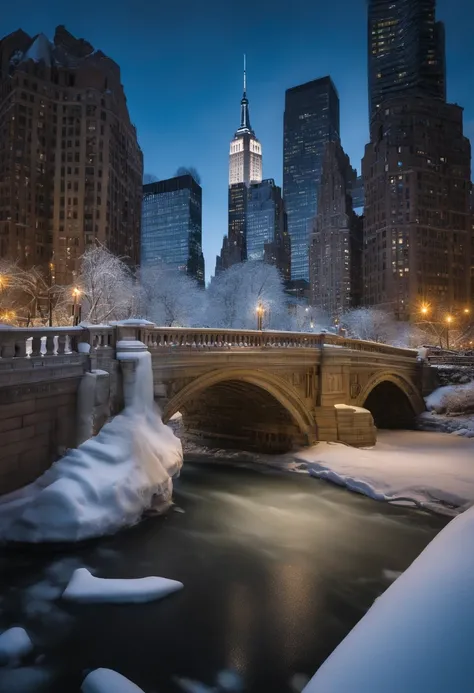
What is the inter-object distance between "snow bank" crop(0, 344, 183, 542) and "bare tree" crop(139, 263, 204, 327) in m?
40.3

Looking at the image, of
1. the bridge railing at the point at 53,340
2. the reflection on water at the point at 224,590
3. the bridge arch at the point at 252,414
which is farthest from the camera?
the bridge arch at the point at 252,414

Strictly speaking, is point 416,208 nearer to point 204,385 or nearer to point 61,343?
point 204,385

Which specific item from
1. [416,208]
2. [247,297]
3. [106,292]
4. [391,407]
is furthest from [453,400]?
[416,208]

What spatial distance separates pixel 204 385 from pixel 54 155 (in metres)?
86.6

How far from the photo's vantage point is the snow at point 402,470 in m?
16.5

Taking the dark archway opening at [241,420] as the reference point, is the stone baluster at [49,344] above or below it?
above

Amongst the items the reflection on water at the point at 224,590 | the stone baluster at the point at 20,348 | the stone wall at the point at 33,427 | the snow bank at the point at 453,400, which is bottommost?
the reflection on water at the point at 224,590

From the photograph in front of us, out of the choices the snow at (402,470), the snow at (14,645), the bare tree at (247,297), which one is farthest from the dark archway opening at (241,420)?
the bare tree at (247,297)

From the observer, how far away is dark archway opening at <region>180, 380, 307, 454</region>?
23.7 meters

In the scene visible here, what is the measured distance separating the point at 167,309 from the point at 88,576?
159 feet

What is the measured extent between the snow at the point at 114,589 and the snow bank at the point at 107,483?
134cm

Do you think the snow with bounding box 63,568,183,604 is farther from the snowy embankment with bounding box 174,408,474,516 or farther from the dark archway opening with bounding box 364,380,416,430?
the dark archway opening with bounding box 364,380,416,430

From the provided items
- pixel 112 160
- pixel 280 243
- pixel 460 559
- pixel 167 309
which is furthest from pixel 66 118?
pixel 280 243

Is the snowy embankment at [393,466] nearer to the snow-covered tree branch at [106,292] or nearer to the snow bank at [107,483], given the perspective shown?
the snow bank at [107,483]
